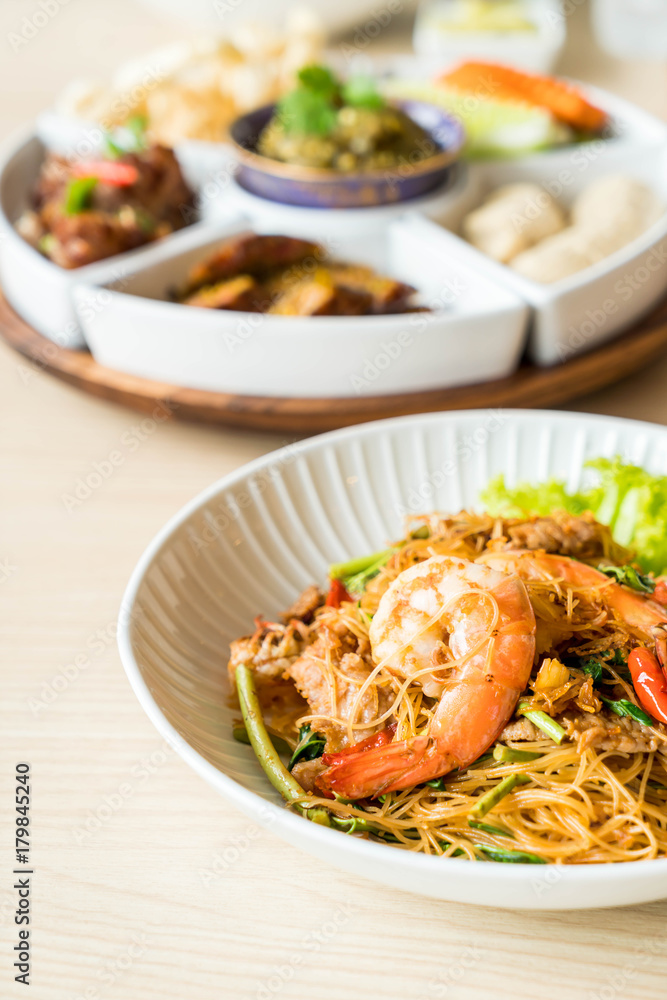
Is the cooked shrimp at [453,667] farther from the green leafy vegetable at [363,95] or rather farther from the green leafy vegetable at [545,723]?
the green leafy vegetable at [363,95]

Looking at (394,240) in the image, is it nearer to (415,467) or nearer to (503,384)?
(503,384)

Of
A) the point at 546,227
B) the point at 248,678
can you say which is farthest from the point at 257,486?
the point at 546,227

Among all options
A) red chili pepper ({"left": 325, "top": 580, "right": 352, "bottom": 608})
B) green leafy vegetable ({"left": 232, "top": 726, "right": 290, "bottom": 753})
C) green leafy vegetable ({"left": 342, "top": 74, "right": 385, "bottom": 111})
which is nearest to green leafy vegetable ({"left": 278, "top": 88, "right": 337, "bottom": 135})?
green leafy vegetable ({"left": 342, "top": 74, "right": 385, "bottom": 111})

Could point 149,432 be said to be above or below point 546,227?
below

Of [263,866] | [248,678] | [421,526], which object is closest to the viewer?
[263,866]

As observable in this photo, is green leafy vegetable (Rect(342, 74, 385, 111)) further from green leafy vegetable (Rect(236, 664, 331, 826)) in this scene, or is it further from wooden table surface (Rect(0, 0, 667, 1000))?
green leafy vegetable (Rect(236, 664, 331, 826))

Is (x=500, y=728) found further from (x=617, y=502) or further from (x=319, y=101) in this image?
(x=319, y=101)
